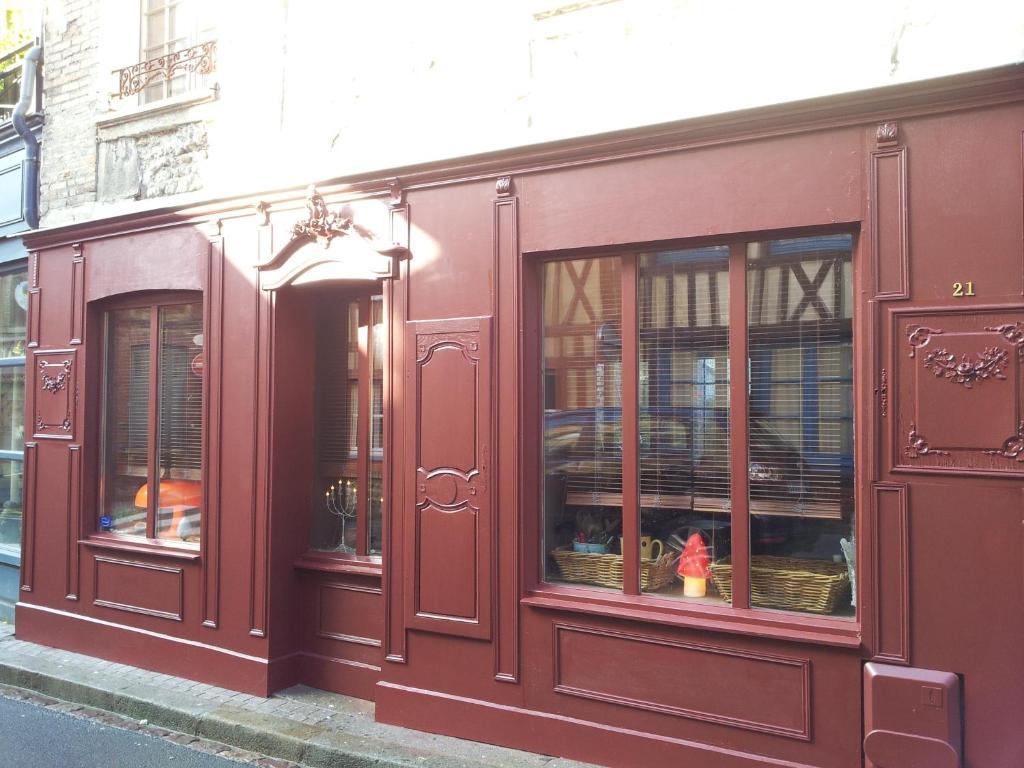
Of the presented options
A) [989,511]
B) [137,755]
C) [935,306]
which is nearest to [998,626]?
[989,511]

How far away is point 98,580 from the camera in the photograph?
6848 mm

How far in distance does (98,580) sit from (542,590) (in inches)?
158

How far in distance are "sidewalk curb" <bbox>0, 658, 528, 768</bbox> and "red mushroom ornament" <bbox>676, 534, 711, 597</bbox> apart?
4.74ft

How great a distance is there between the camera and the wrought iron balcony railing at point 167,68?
6715 mm

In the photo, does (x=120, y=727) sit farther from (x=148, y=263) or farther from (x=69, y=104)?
(x=69, y=104)

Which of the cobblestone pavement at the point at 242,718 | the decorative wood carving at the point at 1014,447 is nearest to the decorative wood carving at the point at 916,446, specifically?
the decorative wood carving at the point at 1014,447

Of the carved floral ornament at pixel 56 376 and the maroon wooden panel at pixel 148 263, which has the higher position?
the maroon wooden panel at pixel 148 263

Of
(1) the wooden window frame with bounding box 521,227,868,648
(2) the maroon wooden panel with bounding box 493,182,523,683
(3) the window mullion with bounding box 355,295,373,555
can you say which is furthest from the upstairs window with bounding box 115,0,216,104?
(1) the wooden window frame with bounding box 521,227,868,648

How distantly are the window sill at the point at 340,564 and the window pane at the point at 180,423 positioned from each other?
1.06 m

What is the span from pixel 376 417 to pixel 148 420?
2129mm

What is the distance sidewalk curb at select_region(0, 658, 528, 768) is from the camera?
4.76 m

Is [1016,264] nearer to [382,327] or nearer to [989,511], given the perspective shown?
[989,511]

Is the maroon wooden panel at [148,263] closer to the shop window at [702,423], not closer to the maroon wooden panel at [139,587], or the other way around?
the maroon wooden panel at [139,587]

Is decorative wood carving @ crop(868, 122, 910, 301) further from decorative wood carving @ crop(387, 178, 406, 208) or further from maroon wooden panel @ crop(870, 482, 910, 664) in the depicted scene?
decorative wood carving @ crop(387, 178, 406, 208)
